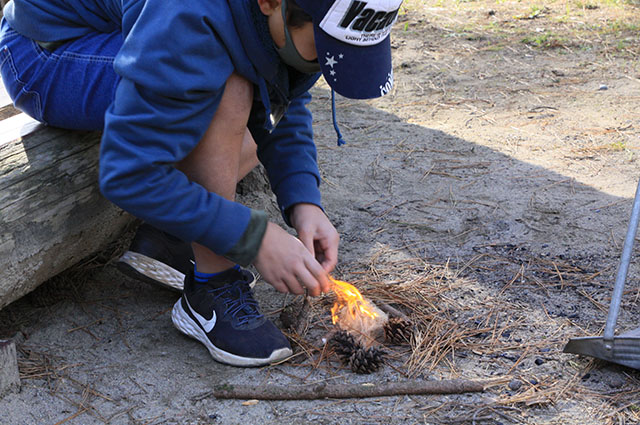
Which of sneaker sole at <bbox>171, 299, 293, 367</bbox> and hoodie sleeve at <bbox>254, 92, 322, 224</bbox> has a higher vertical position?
hoodie sleeve at <bbox>254, 92, 322, 224</bbox>

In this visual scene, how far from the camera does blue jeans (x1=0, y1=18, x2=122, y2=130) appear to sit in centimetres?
213

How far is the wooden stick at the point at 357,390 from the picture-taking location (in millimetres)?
2029

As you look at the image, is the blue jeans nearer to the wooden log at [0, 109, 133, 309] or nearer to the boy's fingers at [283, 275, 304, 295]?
the wooden log at [0, 109, 133, 309]

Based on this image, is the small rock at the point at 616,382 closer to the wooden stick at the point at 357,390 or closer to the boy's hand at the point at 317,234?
the wooden stick at the point at 357,390

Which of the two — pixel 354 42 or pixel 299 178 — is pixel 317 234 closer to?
pixel 299 178

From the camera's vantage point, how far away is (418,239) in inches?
119

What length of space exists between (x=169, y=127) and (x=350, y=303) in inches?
40.2

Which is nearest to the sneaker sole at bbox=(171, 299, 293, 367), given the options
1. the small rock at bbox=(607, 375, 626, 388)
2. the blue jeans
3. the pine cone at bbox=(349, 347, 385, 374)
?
the pine cone at bbox=(349, 347, 385, 374)

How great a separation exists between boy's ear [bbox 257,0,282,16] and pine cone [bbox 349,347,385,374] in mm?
1095

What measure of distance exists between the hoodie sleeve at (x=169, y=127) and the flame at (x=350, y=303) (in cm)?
63

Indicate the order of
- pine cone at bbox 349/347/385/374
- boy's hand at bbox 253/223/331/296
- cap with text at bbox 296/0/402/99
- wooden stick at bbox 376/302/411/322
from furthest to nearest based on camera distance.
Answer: wooden stick at bbox 376/302/411/322, pine cone at bbox 349/347/385/374, boy's hand at bbox 253/223/331/296, cap with text at bbox 296/0/402/99

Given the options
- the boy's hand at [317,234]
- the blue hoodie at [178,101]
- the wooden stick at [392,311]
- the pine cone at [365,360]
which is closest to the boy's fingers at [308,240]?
the boy's hand at [317,234]

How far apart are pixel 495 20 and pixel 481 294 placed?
428 cm

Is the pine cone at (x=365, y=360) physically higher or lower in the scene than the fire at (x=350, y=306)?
higher
